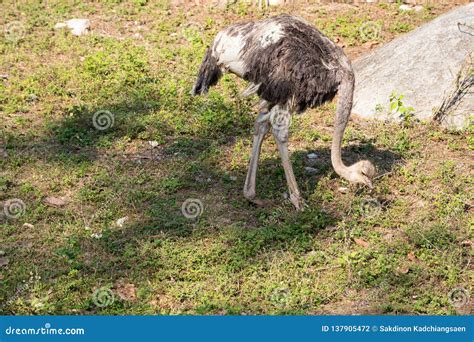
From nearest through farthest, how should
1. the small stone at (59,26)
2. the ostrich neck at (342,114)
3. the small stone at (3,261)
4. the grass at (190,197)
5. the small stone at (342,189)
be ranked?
the grass at (190,197) < the small stone at (3,261) < the ostrich neck at (342,114) < the small stone at (342,189) < the small stone at (59,26)

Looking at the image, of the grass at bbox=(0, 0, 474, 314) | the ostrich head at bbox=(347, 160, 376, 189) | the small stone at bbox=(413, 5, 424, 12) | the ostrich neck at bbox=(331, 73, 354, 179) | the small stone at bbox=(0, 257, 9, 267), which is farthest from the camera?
the small stone at bbox=(413, 5, 424, 12)

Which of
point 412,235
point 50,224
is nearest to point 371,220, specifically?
point 412,235

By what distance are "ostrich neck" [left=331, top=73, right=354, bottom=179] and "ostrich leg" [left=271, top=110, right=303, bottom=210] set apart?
0.50m

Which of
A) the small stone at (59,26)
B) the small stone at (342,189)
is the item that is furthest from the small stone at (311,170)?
the small stone at (59,26)

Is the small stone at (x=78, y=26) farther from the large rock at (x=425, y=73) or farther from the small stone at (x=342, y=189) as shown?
the small stone at (x=342, y=189)

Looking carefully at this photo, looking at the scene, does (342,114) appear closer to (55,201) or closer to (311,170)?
(311,170)

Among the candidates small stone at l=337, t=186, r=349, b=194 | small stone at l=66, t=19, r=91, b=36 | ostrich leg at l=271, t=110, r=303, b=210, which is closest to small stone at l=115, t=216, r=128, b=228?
ostrich leg at l=271, t=110, r=303, b=210

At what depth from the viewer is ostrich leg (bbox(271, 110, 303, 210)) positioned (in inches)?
342

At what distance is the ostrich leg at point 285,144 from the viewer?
28.5 ft

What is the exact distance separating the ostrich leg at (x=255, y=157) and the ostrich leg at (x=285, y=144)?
23 centimetres

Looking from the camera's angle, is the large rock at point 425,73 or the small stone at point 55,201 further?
the large rock at point 425,73

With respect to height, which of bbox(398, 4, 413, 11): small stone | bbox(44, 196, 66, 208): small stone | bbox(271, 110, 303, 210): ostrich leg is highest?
bbox(271, 110, 303, 210): ostrich leg

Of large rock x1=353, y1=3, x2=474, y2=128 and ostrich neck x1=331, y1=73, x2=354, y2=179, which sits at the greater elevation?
ostrich neck x1=331, y1=73, x2=354, y2=179

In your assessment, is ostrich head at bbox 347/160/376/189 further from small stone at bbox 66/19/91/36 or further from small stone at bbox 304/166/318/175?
small stone at bbox 66/19/91/36
